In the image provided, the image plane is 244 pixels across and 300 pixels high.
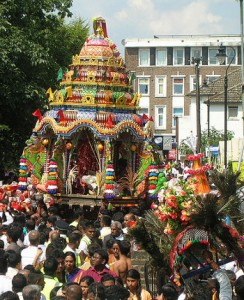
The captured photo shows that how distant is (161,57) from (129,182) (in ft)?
162

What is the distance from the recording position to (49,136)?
979 inches

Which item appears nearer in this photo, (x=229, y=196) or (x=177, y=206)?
(x=229, y=196)

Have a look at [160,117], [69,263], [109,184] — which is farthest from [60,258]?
[160,117]

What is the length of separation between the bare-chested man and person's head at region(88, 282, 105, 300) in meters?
2.74

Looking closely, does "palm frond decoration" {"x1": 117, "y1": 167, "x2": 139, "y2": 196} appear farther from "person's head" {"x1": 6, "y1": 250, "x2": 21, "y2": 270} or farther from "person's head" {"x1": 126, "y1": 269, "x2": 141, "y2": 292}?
"person's head" {"x1": 126, "y1": 269, "x2": 141, "y2": 292}

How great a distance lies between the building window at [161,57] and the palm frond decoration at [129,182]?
160 ft

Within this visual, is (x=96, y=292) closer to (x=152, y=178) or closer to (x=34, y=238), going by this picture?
(x=34, y=238)

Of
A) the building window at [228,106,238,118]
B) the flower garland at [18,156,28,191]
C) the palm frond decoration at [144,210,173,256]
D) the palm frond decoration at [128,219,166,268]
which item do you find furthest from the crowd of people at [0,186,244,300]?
the building window at [228,106,238,118]

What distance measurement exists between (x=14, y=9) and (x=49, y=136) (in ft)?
27.2

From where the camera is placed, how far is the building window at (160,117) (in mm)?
72312

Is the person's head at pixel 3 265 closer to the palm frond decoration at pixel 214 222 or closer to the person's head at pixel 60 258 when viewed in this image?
the person's head at pixel 60 258

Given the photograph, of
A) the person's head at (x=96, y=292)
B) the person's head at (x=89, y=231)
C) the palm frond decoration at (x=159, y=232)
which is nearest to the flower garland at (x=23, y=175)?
the person's head at (x=89, y=231)

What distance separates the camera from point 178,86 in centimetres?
7206

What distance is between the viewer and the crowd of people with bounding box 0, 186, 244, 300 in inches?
383
